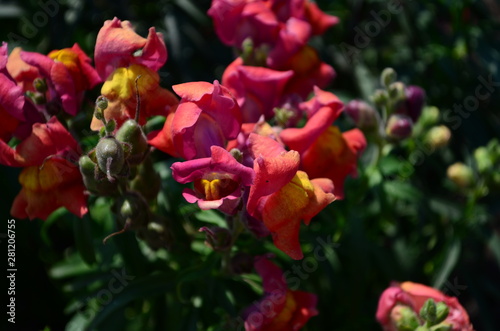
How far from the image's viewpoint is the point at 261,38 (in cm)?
200

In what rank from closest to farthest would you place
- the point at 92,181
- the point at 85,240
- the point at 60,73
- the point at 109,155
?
the point at 109,155 < the point at 92,181 < the point at 60,73 < the point at 85,240

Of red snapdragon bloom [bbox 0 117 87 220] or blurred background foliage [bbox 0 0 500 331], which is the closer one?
red snapdragon bloom [bbox 0 117 87 220]

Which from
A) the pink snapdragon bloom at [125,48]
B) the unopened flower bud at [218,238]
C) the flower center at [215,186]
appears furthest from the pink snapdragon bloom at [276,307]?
the pink snapdragon bloom at [125,48]

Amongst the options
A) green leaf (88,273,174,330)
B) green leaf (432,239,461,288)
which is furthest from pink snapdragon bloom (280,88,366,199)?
green leaf (432,239,461,288)

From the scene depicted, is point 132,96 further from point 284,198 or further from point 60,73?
point 284,198

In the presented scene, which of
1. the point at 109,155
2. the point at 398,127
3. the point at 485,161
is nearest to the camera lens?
the point at 109,155

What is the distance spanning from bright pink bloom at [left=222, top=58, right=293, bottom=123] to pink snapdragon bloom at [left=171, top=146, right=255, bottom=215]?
0.39 metres

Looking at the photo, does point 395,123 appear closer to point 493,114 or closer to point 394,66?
point 394,66

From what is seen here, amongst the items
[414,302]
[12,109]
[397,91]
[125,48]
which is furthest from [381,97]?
[12,109]

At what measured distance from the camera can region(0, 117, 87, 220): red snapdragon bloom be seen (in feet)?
4.96

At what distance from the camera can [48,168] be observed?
1543 millimetres

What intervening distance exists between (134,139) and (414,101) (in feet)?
3.39

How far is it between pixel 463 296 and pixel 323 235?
5.36ft

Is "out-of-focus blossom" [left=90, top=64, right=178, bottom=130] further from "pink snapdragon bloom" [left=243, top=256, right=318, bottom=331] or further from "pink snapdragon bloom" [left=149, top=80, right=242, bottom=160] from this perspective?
"pink snapdragon bloom" [left=243, top=256, right=318, bottom=331]
